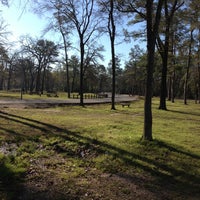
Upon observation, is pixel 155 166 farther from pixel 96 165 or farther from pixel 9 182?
pixel 9 182

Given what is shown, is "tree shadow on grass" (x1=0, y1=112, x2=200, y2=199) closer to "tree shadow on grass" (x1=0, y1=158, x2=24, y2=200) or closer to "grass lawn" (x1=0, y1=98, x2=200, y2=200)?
"grass lawn" (x1=0, y1=98, x2=200, y2=200)

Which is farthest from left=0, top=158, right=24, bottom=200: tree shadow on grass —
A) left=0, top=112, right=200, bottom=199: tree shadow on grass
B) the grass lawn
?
left=0, top=112, right=200, bottom=199: tree shadow on grass

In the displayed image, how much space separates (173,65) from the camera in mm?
34438

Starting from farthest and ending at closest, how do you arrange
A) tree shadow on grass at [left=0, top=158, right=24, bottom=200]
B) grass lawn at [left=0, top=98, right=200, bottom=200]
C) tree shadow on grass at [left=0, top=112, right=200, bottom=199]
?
1. tree shadow on grass at [left=0, top=112, right=200, bottom=199]
2. grass lawn at [left=0, top=98, right=200, bottom=200]
3. tree shadow on grass at [left=0, top=158, right=24, bottom=200]

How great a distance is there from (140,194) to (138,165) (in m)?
1.54

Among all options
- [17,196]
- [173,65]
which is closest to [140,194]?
[17,196]

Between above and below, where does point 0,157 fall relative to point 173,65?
below

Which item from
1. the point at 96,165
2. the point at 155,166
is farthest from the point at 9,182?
the point at 155,166

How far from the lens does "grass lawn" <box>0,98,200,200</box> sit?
4633 mm

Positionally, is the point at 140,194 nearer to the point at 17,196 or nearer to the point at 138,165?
the point at 138,165

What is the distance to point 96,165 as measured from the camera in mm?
6062

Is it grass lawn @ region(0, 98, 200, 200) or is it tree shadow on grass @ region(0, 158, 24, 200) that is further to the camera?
grass lawn @ region(0, 98, 200, 200)

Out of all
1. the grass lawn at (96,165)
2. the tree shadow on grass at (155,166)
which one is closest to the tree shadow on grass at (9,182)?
the grass lawn at (96,165)

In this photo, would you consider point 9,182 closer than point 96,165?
Yes
